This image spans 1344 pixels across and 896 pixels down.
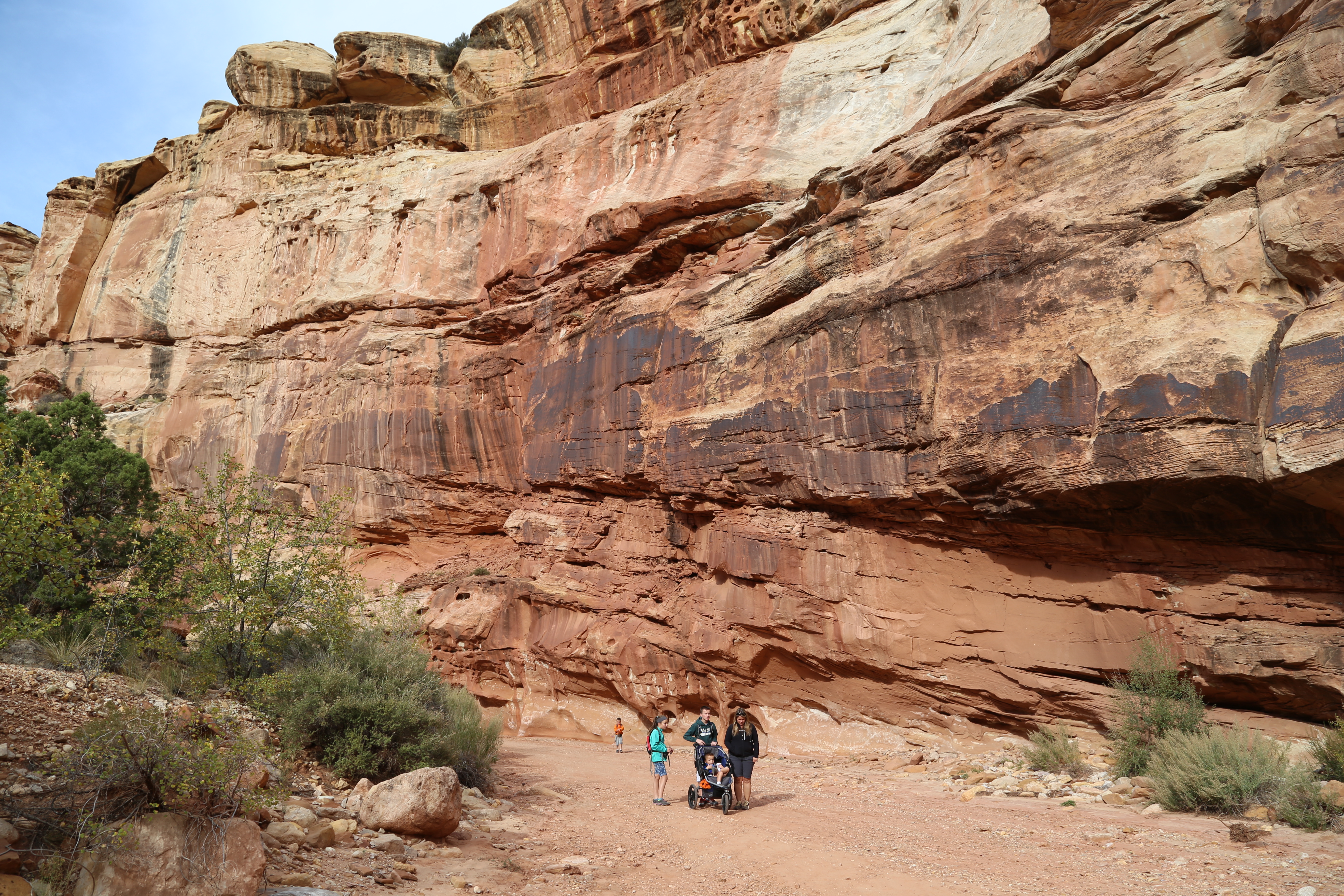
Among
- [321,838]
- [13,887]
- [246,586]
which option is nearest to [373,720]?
[321,838]

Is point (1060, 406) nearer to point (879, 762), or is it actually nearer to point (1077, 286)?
point (1077, 286)

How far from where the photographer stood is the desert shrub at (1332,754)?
364 inches

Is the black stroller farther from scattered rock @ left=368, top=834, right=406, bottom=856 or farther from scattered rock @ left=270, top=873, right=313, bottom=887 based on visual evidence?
scattered rock @ left=270, top=873, right=313, bottom=887

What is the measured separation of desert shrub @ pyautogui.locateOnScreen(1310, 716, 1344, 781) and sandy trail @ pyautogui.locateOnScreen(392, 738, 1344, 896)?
190 centimetres

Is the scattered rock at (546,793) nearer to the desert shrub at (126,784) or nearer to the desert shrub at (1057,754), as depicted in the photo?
the desert shrub at (126,784)

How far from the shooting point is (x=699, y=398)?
58.9 ft

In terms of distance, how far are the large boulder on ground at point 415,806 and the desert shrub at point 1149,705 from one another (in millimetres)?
9107

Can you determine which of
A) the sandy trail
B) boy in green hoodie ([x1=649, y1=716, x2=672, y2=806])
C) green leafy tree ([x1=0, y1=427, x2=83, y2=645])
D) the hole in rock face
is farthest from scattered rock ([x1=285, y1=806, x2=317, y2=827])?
the hole in rock face

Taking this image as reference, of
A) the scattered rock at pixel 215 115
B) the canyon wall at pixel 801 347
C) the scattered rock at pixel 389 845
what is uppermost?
the scattered rock at pixel 215 115

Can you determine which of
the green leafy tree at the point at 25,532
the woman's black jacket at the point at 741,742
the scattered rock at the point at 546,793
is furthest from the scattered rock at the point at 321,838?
the woman's black jacket at the point at 741,742

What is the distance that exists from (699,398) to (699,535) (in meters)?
3.19

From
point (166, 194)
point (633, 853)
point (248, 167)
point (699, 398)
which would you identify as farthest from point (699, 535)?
point (166, 194)

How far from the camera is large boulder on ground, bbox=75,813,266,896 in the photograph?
5441mm

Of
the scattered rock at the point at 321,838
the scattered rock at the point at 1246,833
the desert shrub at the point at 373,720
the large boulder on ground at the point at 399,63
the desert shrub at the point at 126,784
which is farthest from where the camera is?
the large boulder on ground at the point at 399,63
